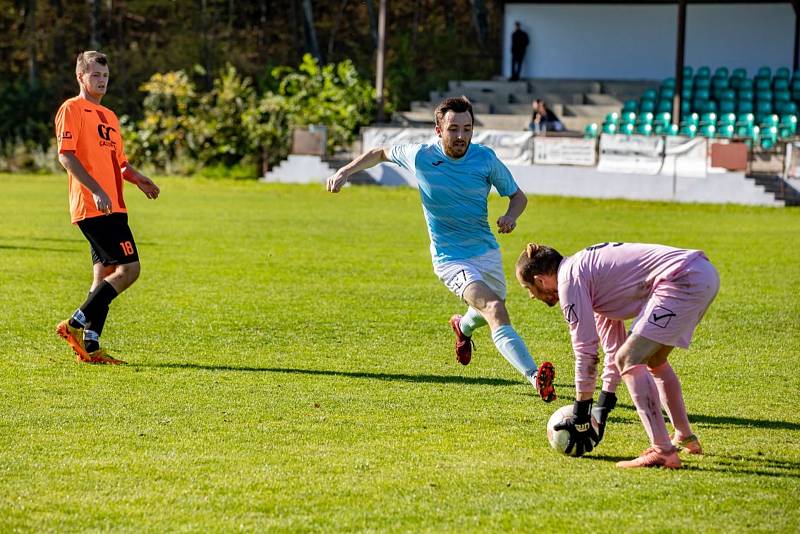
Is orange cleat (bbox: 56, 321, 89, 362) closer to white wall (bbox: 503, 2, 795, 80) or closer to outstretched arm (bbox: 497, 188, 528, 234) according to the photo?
outstretched arm (bbox: 497, 188, 528, 234)

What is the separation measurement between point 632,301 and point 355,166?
7.83ft

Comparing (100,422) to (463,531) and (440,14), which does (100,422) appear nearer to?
(463,531)

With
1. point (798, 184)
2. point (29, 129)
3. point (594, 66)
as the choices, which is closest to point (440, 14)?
point (594, 66)

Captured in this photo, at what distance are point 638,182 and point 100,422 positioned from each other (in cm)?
2551

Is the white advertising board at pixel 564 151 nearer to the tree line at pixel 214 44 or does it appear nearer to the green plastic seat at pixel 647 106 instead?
the green plastic seat at pixel 647 106

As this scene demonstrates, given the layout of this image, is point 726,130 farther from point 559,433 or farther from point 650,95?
point 559,433

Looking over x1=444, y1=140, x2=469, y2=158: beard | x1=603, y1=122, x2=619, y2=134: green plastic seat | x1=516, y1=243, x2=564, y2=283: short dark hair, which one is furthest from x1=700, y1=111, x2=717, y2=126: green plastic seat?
x1=516, y1=243, x2=564, y2=283: short dark hair

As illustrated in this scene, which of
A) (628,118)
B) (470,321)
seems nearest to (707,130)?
(628,118)

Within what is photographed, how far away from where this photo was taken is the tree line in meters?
47.8

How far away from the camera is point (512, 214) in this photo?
780 cm

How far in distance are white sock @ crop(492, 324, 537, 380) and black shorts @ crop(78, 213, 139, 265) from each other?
3201mm

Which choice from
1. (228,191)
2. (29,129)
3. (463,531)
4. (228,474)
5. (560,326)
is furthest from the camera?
(29,129)

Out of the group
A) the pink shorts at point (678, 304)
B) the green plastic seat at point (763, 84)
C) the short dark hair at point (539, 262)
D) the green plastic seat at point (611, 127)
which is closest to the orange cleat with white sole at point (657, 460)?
the pink shorts at point (678, 304)

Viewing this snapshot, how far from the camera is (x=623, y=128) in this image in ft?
124
